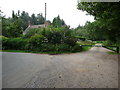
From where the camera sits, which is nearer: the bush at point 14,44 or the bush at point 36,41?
the bush at point 36,41

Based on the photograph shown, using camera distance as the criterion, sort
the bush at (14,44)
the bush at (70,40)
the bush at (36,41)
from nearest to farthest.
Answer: the bush at (36,41), the bush at (70,40), the bush at (14,44)

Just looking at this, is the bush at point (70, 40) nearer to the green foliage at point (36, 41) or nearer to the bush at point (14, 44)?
the green foliage at point (36, 41)

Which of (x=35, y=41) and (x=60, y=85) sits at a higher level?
(x=35, y=41)

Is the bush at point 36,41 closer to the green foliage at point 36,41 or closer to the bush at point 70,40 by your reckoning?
the green foliage at point 36,41

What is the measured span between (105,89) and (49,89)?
179 centimetres

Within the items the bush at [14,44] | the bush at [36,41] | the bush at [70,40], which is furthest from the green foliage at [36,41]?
the bush at [70,40]

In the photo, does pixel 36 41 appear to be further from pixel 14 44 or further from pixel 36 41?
pixel 14 44

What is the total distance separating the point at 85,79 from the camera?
286 cm

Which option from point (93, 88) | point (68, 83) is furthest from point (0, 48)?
point (93, 88)

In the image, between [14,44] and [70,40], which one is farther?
[14,44]

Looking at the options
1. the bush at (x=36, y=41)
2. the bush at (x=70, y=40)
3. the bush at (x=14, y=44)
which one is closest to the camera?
the bush at (x=36, y=41)

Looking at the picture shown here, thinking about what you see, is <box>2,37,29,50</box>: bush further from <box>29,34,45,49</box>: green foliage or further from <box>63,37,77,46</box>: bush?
<box>63,37,77,46</box>: bush

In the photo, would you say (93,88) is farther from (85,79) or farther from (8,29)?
(8,29)

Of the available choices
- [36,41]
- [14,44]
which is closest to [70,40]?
[36,41]
